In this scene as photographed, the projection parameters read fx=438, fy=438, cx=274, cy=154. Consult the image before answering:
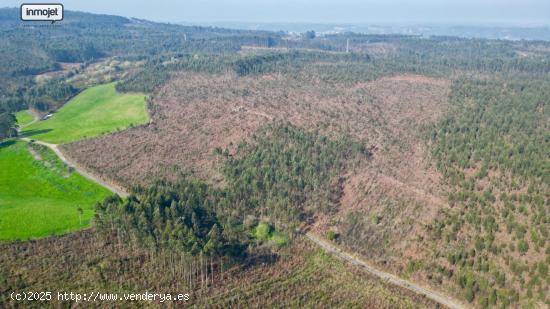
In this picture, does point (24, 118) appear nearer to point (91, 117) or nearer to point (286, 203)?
point (91, 117)

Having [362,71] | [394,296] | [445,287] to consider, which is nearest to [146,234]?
[394,296]

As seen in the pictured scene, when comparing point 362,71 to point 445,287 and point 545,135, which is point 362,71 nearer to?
point 545,135

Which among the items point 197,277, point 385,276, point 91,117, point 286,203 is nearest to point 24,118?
point 91,117

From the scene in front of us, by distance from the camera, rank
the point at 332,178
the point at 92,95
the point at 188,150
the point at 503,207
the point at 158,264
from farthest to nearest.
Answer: the point at 92,95
the point at 188,150
the point at 332,178
the point at 503,207
the point at 158,264
